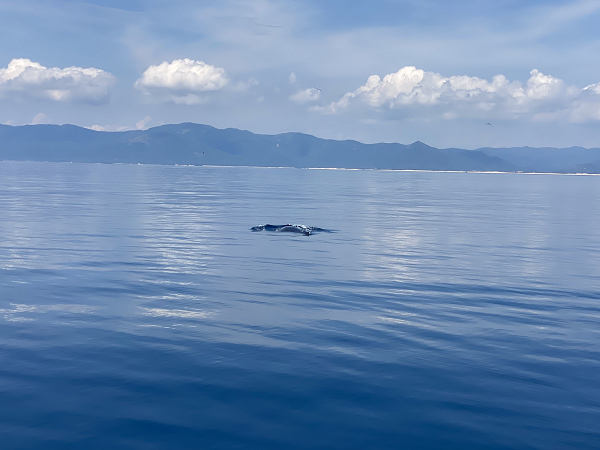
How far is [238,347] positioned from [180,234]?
33.2 metres

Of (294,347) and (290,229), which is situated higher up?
(290,229)

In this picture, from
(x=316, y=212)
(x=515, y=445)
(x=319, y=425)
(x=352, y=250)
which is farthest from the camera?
(x=316, y=212)

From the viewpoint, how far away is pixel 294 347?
21.6 meters

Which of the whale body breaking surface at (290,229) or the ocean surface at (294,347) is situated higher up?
the whale body breaking surface at (290,229)

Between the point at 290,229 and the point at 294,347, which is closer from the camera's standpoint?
the point at 294,347

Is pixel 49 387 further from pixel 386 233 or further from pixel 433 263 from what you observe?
pixel 386 233

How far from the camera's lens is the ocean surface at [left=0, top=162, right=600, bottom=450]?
49.4ft

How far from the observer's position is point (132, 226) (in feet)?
190

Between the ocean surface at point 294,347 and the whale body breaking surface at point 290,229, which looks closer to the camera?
the ocean surface at point 294,347

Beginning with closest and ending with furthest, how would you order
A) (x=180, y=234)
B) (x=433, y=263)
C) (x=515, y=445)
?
(x=515, y=445) → (x=433, y=263) → (x=180, y=234)

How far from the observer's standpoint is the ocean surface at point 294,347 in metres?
15.0

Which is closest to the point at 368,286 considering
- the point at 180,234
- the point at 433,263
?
the point at 433,263

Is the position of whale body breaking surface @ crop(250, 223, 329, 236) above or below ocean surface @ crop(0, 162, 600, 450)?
above

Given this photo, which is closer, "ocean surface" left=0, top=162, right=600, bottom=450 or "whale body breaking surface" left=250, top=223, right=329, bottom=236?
"ocean surface" left=0, top=162, right=600, bottom=450
